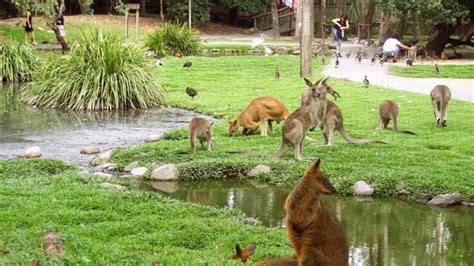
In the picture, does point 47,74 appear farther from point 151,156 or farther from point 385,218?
point 385,218

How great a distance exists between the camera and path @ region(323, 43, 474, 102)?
71.0 feet

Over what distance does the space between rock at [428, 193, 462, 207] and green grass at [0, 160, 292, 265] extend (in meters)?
2.74

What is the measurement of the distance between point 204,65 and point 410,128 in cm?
1601

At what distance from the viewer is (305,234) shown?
177 inches

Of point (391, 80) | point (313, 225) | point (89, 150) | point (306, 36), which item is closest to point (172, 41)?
point (306, 36)

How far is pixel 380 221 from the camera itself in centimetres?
944

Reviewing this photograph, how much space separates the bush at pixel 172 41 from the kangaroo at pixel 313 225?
30921mm

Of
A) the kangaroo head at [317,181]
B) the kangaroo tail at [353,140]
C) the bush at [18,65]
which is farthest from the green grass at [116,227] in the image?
the bush at [18,65]

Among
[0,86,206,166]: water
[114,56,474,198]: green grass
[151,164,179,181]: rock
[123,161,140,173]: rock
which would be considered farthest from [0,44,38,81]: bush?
[151,164,179,181]: rock

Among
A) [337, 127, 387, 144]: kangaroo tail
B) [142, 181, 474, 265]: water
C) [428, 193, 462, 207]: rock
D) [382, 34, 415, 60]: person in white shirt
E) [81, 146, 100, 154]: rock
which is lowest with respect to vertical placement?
[142, 181, 474, 265]: water

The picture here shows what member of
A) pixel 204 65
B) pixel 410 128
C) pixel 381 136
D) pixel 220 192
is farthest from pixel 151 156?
pixel 204 65

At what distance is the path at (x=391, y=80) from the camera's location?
21.6 meters

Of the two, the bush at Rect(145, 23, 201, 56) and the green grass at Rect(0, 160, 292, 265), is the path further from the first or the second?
the green grass at Rect(0, 160, 292, 265)

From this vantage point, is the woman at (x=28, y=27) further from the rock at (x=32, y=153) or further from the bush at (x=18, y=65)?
the rock at (x=32, y=153)
